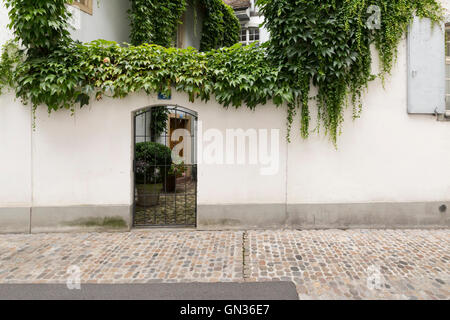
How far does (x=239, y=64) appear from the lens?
15.1ft

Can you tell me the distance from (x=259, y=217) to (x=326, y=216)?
4.63 ft

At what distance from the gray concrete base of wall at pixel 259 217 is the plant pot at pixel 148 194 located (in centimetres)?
144

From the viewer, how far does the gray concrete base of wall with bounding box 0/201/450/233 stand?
16.0 feet

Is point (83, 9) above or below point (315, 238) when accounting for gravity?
above

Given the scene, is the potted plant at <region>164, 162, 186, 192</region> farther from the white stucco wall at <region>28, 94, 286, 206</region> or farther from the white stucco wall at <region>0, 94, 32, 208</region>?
the white stucco wall at <region>0, 94, 32, 208</region>

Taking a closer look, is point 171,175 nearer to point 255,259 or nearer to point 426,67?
point 255,259

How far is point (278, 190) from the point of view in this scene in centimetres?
501

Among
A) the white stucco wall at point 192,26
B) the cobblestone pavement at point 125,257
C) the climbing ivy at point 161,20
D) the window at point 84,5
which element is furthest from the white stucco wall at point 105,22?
the cobblestone pavement at point 125,257

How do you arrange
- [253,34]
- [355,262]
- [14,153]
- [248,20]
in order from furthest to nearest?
1. [253,34]
2. [248,20]
3. [14,153]
4. [355,262]

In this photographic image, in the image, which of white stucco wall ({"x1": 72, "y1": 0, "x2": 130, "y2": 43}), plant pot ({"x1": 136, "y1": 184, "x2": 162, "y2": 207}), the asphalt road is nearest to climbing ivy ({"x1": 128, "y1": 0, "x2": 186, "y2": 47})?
white stucco wall ({"x1": 72, "y1": 0, "x2": 130, "y2": 43})

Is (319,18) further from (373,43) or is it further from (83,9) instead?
(83,9)

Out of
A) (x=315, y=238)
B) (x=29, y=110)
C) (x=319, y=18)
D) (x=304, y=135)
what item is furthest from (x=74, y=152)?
(x=319, y=18)

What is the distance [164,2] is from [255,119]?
5.30 m

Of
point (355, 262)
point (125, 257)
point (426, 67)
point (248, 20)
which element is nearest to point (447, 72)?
point (426, 67)
